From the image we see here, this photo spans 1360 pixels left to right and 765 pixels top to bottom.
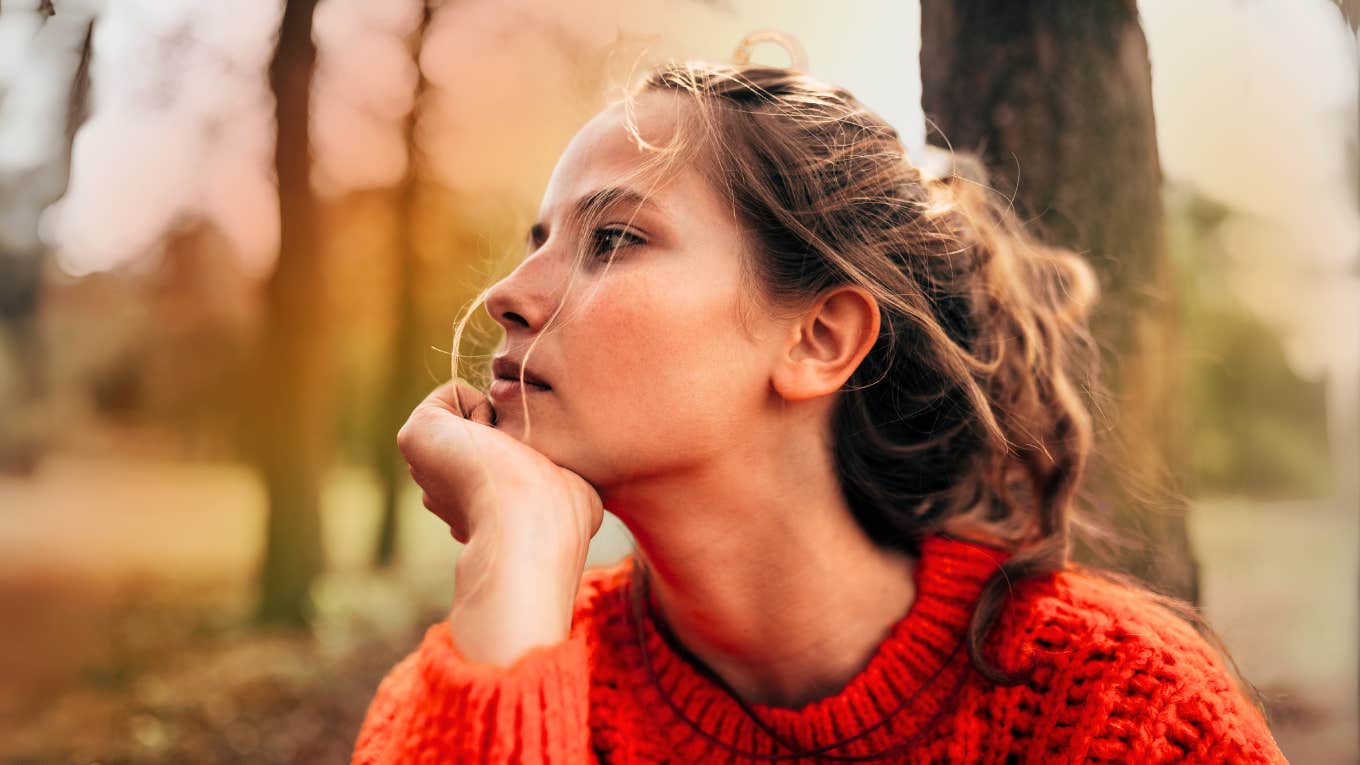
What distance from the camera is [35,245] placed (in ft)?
10.4

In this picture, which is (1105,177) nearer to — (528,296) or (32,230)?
(528,296)

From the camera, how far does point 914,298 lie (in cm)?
155

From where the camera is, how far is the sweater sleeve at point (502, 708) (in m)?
1.00

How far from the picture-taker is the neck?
1478 mm

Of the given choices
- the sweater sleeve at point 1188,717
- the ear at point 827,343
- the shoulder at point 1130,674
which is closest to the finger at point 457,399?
the ear at point 827,343

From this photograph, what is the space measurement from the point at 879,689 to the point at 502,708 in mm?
686

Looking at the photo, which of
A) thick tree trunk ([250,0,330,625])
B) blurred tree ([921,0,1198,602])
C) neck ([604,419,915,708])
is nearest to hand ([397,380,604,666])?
neck ([604,419,915,708])

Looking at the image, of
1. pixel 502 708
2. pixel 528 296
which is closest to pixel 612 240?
pixel 528 296

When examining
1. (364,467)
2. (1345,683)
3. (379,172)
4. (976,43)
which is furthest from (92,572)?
(1345,683)

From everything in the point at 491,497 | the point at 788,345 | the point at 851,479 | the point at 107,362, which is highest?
the point at 788,345

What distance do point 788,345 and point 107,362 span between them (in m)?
3.32

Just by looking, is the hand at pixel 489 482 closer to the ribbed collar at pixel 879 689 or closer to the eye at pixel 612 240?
the eye at pixel 612 240

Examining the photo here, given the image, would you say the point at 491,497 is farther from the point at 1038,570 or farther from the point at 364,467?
the point at 364,467

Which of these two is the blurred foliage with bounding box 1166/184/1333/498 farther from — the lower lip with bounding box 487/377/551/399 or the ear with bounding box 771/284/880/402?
the lower lip with bounding box 487/377/551/399
